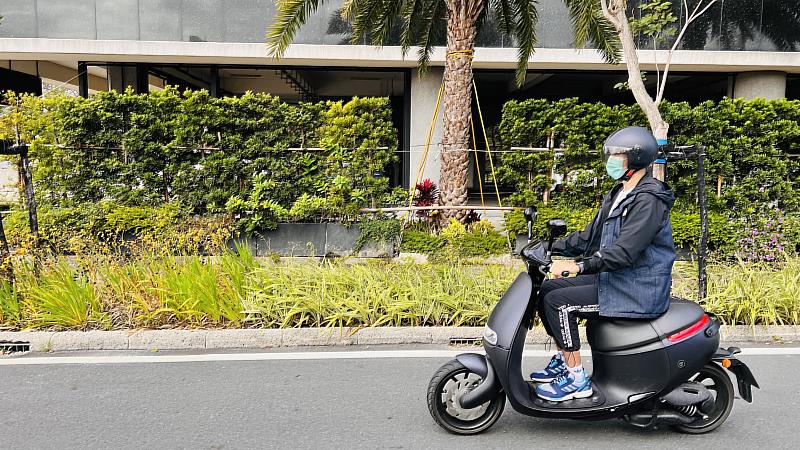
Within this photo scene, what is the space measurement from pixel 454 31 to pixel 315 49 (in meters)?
3.63

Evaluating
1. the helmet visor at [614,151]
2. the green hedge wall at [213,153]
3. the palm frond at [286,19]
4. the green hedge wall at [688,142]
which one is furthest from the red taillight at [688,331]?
the palm frond at [286,19]

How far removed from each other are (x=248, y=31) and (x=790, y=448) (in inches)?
454

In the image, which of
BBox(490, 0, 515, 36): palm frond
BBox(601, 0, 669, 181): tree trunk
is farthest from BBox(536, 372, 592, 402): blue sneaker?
BBox(490, 0, 515, 36): palm frond

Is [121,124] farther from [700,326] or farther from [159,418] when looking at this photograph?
[700,326]

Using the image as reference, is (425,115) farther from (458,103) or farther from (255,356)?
(255,356)


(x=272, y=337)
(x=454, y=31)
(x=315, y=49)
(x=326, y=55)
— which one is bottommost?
(x=272, y=337)

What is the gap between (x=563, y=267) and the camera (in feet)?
10.3

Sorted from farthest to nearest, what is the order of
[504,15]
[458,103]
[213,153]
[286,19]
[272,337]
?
[504,15] < [286,19] < [458,103] < [213,153] < [272,337]

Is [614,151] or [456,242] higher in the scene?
[614,151]

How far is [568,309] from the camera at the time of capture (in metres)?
3.42

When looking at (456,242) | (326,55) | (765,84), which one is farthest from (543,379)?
(765,84)

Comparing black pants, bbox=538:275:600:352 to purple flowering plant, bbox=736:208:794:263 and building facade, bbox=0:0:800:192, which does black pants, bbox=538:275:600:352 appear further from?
building facade, bbox=0:0:800:192

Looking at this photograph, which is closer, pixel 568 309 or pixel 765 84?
pixel 568 309

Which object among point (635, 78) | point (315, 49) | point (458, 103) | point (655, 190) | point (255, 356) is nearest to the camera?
point (655, 190)
